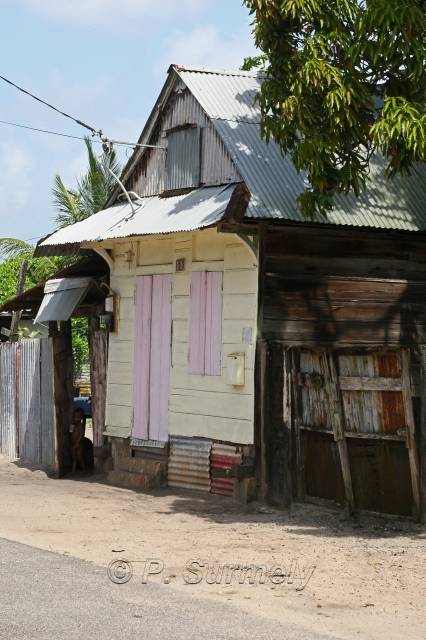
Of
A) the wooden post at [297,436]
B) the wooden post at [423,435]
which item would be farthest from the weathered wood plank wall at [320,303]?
the wooden post at [423,435]

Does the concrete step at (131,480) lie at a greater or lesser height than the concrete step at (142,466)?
lesser

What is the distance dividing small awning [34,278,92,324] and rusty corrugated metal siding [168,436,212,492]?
10.4 feet

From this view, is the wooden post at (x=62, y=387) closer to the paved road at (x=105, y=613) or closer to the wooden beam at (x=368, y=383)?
the wooden beam at (x=368, y=383)

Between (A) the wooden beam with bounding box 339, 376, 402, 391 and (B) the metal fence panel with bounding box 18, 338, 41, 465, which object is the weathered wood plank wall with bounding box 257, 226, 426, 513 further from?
(B) the metal fence panel with bounding box 18, 338, 41, 465

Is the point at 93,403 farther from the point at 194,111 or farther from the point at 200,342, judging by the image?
the point at 194,111

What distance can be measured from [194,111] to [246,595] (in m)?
8.42

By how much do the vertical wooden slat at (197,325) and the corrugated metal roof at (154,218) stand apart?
0.92 metres

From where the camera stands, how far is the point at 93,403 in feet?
56.9

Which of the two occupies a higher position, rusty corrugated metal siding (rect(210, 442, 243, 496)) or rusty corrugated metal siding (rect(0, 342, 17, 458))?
rusty corrugated metal siding (rect(0, 342, 17, 458))

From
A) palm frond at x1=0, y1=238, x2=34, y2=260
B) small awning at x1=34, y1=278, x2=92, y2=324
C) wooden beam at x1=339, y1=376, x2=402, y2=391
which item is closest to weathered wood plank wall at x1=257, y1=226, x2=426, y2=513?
wooden beam at x1=339, y1=376, x2=402, y2=391

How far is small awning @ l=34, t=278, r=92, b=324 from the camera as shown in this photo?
1689cm

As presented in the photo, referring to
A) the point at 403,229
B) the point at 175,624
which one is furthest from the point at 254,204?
the point at 175,624

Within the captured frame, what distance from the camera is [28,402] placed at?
1880 cm

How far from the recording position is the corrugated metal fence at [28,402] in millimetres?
17844
